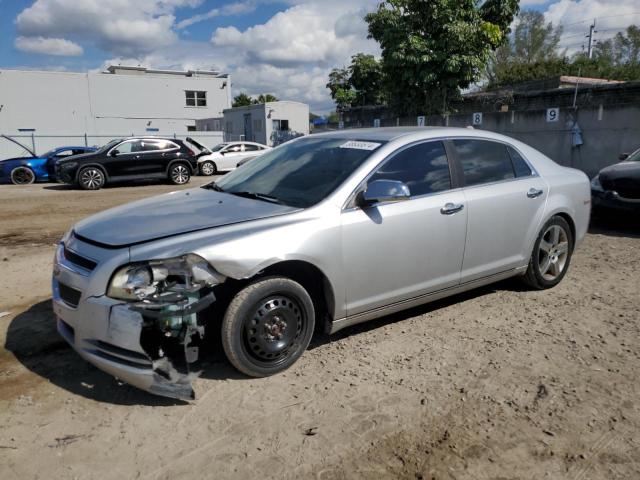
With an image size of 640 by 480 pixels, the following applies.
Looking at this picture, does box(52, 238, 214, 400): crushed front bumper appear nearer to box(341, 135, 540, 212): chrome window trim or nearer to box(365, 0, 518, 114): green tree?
box(341, 135, 540, 212): chrome window trim

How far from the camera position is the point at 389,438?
2.81 meters

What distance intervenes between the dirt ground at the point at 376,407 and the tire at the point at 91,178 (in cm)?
1135

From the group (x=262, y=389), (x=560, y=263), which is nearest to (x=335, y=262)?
(x=262, y=389)

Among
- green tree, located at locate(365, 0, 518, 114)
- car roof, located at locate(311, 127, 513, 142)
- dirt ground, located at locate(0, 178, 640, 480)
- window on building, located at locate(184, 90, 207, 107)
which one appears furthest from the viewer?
window on building, located at locate(184, 90, 207, 107)

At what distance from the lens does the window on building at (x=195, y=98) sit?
137 feet

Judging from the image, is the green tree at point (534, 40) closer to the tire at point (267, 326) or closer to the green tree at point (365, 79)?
the green tree at point (365, 79)

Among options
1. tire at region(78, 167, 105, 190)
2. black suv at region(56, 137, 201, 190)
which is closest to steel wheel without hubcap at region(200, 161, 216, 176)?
black suv at region(56, 137, 201, 190)

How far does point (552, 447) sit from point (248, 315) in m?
1.85

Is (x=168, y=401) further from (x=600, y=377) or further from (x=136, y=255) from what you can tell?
(x=600, y=377)

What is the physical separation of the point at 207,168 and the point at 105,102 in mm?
22817

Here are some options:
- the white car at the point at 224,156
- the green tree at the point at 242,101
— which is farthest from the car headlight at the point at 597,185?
the green tree at the point at 242,101

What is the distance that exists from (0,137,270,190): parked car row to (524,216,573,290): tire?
10.8m

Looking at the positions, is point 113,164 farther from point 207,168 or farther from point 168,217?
point 168,217

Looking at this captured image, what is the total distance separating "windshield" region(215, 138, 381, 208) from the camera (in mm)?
3779
